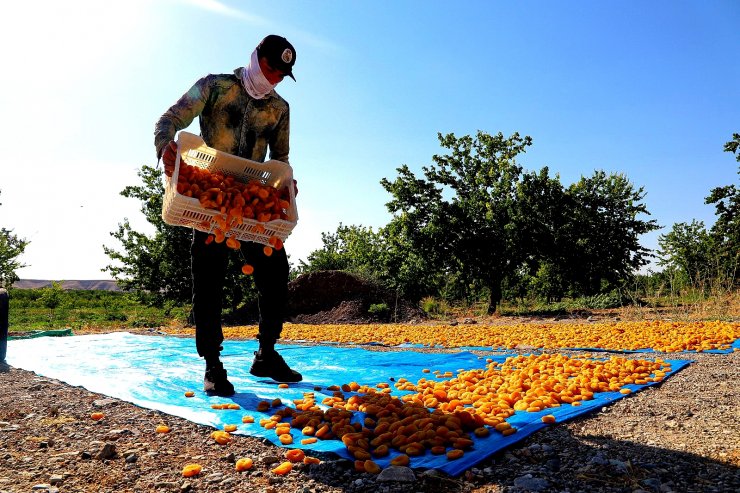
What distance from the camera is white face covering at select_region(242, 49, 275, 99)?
11.7 feet

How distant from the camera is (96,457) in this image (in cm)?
244

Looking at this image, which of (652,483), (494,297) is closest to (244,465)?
(652,483)

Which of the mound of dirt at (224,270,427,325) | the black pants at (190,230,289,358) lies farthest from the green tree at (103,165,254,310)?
the black pants at (190,230,289,358)

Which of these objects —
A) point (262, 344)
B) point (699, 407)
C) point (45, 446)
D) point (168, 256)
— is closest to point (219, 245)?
point (262, 344)

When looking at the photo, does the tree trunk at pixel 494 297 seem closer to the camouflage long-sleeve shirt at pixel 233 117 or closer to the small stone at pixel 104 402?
the camouflage long-sleeve shirt at pixel 233 117

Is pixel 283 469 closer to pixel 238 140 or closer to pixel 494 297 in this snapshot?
pixel 238 140

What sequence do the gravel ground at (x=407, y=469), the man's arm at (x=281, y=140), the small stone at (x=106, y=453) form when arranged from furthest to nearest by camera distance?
the man's arm at (x=281, y=140) → the small stone at (x=106, y=453) → the gravel ground at (x=407, y=469)

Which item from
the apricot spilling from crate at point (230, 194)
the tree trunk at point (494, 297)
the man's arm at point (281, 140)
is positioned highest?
the man's arm at point (281, 140)

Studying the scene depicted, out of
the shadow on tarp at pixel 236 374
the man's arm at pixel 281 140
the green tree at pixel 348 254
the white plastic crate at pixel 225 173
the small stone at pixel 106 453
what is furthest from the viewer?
the green tree at pixel 348 254

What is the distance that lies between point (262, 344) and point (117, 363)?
2247mm

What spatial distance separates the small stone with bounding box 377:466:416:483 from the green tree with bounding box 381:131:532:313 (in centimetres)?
1289

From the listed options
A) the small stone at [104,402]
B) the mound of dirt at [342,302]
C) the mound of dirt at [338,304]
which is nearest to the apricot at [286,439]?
the small stone at [104,402]

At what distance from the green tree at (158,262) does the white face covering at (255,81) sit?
13.8m

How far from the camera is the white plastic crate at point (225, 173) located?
3.20 meters
